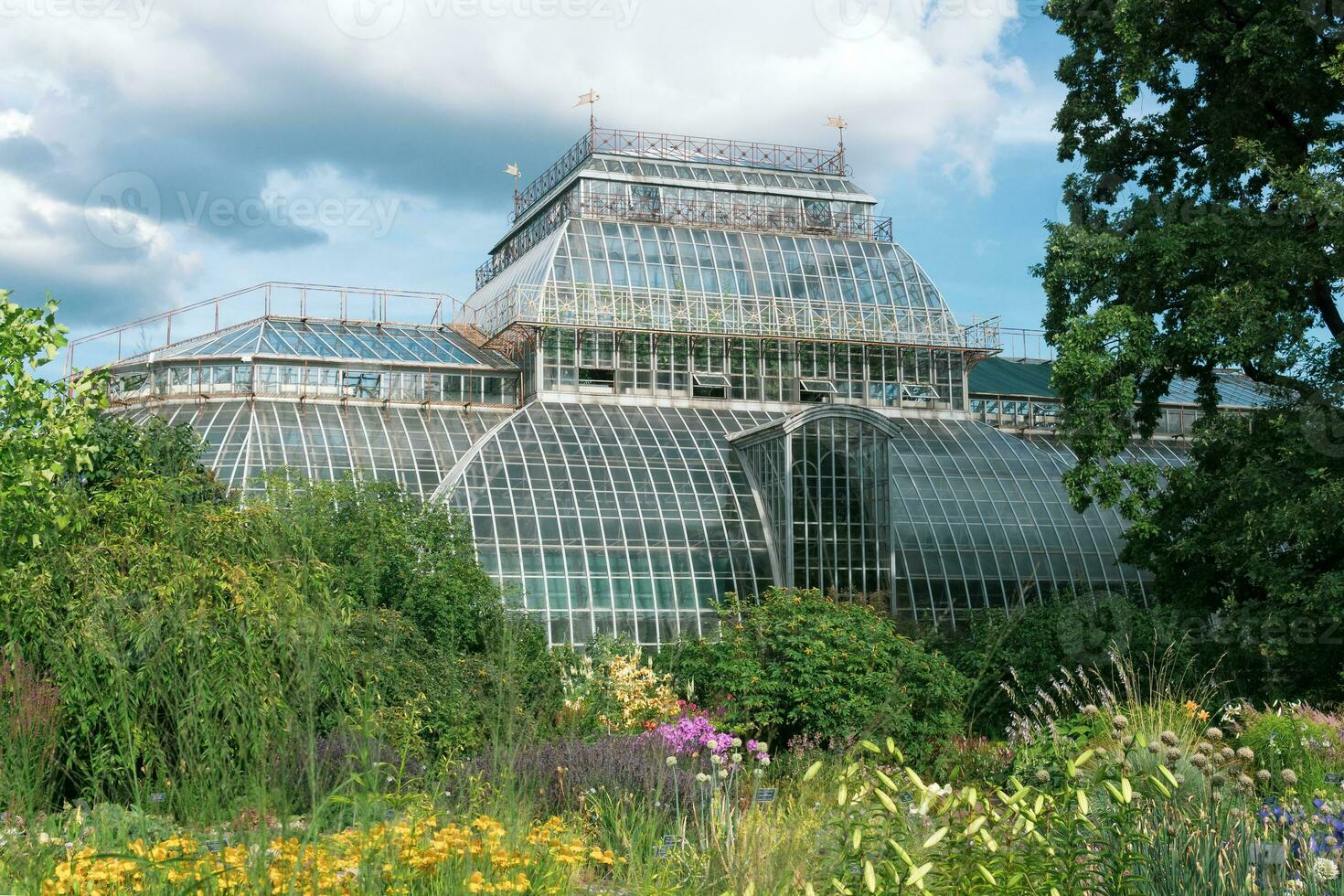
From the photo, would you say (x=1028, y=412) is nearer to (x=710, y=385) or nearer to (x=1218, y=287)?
(x=710, y=385)

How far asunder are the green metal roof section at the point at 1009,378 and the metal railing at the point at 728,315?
7.64 feet

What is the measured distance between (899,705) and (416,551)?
9247 millimetres

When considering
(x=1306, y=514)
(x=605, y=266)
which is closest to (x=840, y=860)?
(x=1306, y=514)

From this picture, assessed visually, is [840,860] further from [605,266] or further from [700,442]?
[605,266]

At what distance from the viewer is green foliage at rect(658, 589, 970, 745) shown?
21.3m

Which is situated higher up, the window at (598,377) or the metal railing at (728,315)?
the metal railing at (728,315)

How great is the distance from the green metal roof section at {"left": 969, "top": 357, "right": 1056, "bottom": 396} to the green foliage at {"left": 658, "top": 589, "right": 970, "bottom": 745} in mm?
20473

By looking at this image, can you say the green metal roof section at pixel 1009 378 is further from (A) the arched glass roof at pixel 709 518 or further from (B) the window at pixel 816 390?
(A) the arched glass roof at pixel 709 518

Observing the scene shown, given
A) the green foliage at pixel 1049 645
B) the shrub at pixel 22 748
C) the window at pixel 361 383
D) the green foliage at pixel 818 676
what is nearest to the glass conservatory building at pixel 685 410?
the window at pixel 361 383

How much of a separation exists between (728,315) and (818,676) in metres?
19.7

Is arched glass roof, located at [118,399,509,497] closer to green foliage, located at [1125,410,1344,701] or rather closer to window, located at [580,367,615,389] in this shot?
window, located at [580,367,615,389]

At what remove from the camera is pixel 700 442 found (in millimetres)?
35406

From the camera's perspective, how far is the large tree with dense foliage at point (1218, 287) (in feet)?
64.8

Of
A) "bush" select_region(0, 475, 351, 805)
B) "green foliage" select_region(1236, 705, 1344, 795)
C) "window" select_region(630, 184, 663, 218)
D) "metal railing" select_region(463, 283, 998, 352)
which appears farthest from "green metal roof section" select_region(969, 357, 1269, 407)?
"bush" select_region(0, 475, 351, 805)
